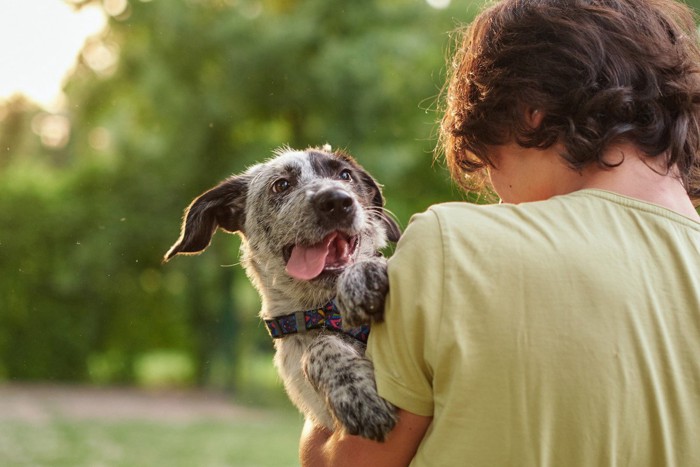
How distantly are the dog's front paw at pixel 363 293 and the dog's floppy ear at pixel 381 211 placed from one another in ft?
3.16

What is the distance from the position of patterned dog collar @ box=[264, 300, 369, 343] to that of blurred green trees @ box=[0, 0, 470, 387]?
9425 millimetres

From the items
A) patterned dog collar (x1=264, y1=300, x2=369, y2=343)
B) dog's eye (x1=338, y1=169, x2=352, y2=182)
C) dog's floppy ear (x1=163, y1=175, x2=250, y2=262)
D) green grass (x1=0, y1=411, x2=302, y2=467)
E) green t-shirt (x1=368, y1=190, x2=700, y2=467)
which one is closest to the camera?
green t-shirt (x1=368, y1=190, x2=700, y2=467)

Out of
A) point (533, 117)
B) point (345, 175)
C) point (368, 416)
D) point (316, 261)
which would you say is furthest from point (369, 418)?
point (345, 175)

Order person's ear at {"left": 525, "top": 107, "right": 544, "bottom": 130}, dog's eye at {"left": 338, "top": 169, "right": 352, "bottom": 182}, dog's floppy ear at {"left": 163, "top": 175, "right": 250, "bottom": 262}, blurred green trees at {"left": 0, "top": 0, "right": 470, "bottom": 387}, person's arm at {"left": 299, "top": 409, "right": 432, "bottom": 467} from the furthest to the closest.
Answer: blurred green trees at {"left": 0, "top": 0, "right": 470, "bottom": 387} → dog's eye at {"left": 338, "top": 169, "right": 352, "bottom": 182} → dog's floppy ear at {"left": 163, "top": 175, "right": 250, "bottom": 262} → person's ear at {"left": 525, "top": 107, "right": 544, "bottom": 130} → person's arm at {"left": 299, "top": 409, "right": 432, "bottom": 467}

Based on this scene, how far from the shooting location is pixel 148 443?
399 inches

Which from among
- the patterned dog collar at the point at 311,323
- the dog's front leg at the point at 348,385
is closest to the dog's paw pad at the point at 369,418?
the dog's front leg at the point at 348,385

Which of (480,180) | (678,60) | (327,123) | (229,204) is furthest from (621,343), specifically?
(327,123)

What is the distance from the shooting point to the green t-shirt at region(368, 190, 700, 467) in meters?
1.45

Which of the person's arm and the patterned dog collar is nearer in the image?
the person's arm

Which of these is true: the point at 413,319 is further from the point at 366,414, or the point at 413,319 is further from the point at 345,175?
the point at 345,175

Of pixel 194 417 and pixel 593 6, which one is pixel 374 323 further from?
pixel 194 417

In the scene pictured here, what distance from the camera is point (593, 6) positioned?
5.86 feet

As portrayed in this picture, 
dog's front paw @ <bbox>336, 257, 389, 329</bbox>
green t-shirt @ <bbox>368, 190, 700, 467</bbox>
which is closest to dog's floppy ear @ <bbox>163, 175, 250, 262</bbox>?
dog's front paw @ <bbox>336, 257, 389, 329</bbox>

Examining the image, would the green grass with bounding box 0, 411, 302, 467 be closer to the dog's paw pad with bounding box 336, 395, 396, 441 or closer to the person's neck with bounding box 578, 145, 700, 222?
the dog's paw pad with bounding box 336, 395, 396, 441
